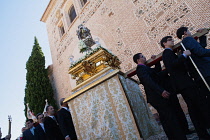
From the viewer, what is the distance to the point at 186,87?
6.32 feet

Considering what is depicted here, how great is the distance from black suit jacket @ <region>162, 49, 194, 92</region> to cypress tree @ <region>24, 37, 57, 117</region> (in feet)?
26.5

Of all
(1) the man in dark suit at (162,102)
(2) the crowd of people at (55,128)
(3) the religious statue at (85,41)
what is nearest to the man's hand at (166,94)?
(1) the man in dark suit at (162,102)

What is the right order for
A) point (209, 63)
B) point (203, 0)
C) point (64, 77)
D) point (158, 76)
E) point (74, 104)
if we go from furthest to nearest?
point (64, 77) → point (203, 0) → point (74, 104) → point (158, 76) → point (209, 63)

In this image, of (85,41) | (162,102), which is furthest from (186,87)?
(85,41)

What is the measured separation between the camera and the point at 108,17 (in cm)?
694

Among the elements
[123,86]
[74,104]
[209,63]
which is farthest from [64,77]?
[209,63]

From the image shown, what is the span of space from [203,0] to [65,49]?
24.8ft

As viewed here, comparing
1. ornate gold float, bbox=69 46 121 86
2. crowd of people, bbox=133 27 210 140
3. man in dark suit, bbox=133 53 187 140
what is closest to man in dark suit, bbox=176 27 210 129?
crowd of people, bbox=133 27 210 140

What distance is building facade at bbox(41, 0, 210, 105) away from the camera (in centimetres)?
456

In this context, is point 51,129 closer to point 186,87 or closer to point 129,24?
point 186,87

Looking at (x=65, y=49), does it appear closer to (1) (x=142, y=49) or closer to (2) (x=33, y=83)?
(2) (x=33, y=83)

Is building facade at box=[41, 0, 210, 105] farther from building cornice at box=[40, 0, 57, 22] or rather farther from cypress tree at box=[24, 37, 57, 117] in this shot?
building cornice at box=[40, 0, 57, 22]

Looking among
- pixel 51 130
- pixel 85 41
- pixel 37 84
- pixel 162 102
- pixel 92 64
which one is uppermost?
pixel 37 84

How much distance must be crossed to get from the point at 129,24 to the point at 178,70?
4.35m
